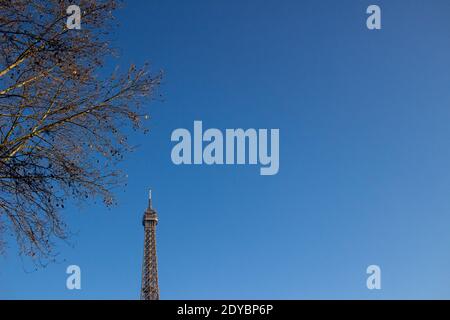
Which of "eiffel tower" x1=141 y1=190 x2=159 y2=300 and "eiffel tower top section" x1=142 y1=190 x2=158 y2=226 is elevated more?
"eiffel tower top section" x1=142 y1=190 x2=158 y2=226

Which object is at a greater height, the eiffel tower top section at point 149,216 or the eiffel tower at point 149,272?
the eiffel tower top section at point 149,216

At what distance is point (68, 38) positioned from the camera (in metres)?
11.2

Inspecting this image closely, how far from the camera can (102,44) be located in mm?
11500
